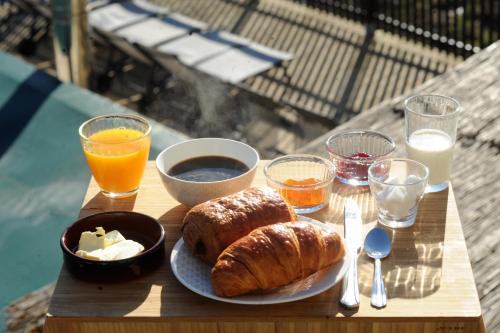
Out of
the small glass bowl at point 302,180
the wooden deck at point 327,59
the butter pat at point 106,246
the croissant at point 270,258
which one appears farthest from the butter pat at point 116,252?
the wooden deck at point 327,59

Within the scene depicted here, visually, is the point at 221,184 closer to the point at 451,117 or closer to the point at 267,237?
the point at 267,237

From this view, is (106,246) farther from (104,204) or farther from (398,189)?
(398,189)

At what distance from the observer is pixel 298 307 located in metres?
1.26

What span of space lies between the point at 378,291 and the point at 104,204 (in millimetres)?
609

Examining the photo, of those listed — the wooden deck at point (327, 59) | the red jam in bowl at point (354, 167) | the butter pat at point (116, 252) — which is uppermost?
the red jam in bowl at point (354, 167)

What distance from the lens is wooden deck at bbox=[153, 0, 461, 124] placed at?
5113mm

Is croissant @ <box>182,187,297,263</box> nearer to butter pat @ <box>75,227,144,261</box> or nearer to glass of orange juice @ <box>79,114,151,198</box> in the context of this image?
butter pat @ <box>75,227,144,261</box>

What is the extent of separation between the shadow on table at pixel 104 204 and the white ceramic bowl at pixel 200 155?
0.10 m

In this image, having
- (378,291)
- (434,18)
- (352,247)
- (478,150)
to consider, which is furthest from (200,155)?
(434,18)

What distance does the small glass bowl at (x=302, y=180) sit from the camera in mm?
1519

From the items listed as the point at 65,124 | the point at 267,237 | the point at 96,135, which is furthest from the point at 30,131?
the point at 267,237

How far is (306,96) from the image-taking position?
518 cm

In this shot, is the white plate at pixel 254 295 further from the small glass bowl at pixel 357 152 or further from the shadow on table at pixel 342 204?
the small glass bowl at pixel 357 152

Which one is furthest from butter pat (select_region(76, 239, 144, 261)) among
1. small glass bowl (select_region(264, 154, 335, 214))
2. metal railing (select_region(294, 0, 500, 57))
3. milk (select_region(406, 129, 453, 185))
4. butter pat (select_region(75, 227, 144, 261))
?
metal railing (select_region(294, 0, 500, 57))
